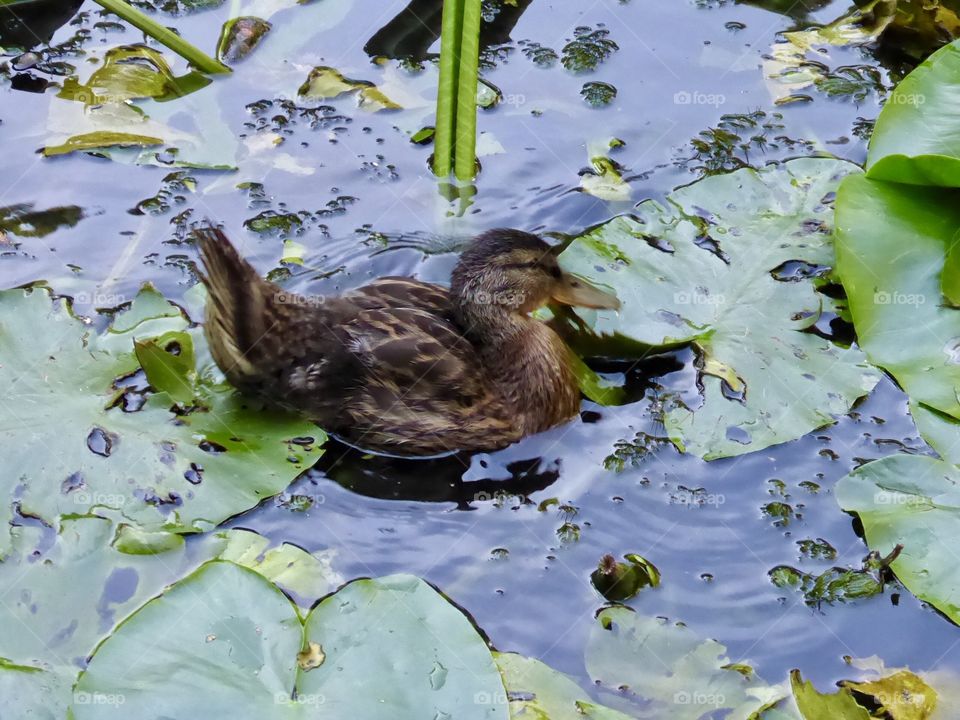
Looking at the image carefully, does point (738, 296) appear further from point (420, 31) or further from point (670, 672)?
point (420, 31)

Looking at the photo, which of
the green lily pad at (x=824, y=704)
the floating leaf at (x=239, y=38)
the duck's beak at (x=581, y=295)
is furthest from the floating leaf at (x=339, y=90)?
the green lily pad at (x=824, y=704)

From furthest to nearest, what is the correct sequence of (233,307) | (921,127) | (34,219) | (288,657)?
(34,219) → (921,127) → (233,307) → (288,657)

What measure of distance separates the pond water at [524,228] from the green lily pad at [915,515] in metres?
0.18

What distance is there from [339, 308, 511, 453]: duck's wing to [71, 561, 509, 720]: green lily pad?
3.84 feet

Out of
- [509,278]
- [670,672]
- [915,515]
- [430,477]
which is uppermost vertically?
[509,278]

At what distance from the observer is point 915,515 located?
14.3ft

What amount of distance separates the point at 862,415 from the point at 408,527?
2137mm

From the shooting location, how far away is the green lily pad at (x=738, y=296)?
4.82 m

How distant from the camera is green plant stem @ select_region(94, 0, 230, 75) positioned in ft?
18.7

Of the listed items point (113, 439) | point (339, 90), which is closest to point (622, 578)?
point (113, 439)

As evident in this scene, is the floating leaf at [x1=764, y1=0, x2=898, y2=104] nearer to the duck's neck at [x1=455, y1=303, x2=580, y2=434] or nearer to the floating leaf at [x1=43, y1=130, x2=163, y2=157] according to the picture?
the duck's neck at [x1=455, y1=303, x2=580, y2=434]

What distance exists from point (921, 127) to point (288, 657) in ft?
13.0

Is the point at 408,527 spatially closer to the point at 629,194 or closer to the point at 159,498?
the point at 159,498

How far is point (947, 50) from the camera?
223 inches
